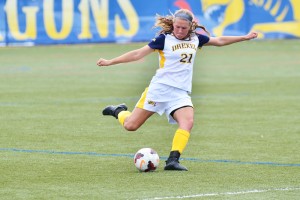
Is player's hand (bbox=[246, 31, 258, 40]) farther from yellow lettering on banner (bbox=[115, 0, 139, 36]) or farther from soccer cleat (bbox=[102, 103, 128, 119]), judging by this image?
yellow lettering on banner (bbox=[115, 0, 139, 36])

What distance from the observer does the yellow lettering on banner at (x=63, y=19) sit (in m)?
34.8

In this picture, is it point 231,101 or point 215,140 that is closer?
point 215,140

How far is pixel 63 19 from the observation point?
35219 mm

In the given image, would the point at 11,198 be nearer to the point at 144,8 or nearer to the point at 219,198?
the point at 219,198

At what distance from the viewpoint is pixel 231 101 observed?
19.3 meters

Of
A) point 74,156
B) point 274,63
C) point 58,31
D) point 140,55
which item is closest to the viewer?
point 140,55

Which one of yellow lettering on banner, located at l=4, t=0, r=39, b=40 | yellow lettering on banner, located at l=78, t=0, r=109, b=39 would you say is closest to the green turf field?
yellow lettering on banner, located at l=4, t=0, r=39, b=40

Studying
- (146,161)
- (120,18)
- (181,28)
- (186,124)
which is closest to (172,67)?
(181,28)

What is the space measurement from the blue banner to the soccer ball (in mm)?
24460

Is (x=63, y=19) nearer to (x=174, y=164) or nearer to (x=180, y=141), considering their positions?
(x=180, y=141)

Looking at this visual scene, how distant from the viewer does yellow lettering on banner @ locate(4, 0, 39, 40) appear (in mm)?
34531

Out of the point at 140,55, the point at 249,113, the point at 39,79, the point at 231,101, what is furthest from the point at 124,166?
the point at 39,79

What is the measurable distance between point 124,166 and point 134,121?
57cm

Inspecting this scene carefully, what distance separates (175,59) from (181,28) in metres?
0.39
